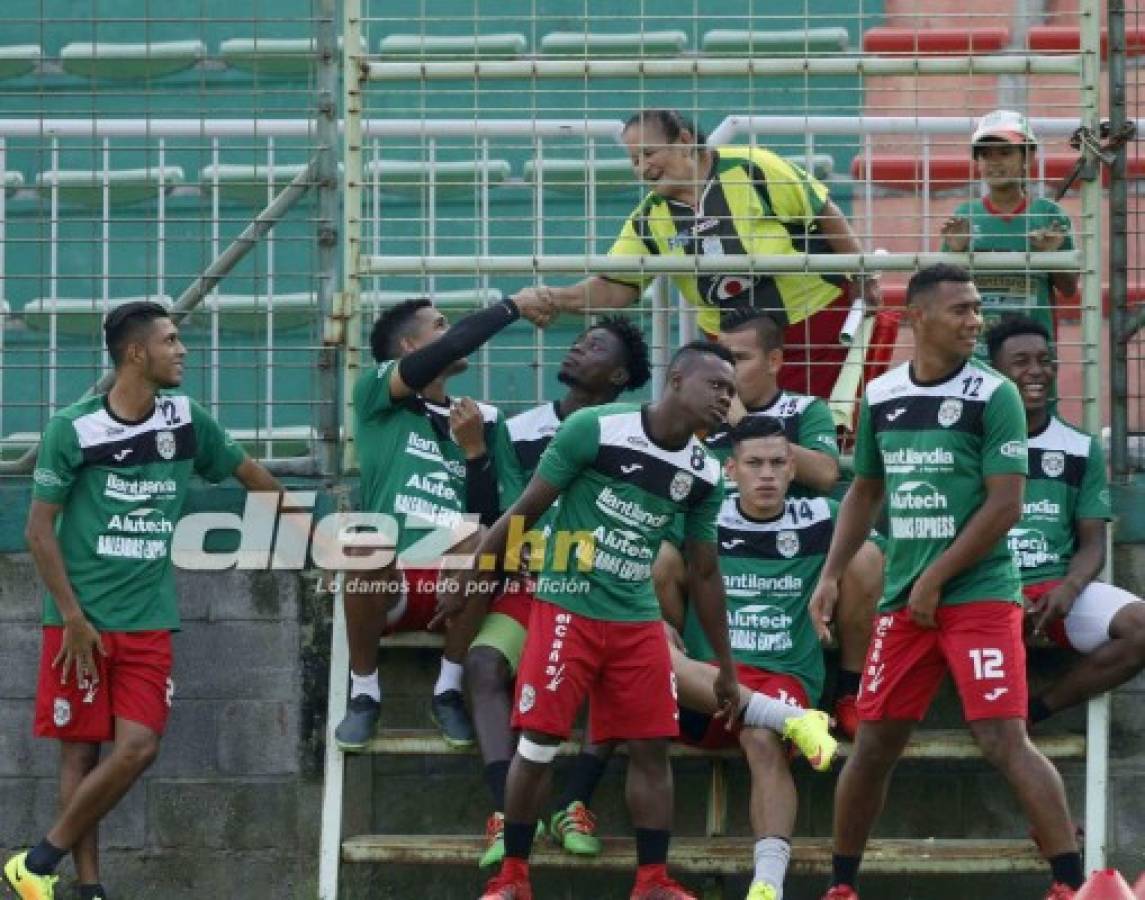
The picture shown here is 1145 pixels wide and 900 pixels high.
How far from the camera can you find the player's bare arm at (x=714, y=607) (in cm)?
781

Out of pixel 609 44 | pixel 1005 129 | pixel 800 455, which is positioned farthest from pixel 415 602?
pixel 609 44

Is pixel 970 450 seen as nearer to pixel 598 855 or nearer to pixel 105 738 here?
pixel 598 855

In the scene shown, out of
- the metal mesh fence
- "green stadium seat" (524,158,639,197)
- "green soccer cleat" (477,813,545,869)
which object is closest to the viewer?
"green soccer cleat" (477,813,545,869)

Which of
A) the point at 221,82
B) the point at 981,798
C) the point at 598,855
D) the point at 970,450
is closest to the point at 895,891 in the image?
the point at 981,798

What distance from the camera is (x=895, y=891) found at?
845 cm

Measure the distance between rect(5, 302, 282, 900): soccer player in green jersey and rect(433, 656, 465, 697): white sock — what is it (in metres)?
0.98

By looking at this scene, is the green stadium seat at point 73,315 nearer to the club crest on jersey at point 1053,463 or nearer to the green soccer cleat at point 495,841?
the green soccer cleat at point 495,841

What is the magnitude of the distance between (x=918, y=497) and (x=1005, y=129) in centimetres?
189

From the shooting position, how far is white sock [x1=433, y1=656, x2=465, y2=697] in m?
8.34

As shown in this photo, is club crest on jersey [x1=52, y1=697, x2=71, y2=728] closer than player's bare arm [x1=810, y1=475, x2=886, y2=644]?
No

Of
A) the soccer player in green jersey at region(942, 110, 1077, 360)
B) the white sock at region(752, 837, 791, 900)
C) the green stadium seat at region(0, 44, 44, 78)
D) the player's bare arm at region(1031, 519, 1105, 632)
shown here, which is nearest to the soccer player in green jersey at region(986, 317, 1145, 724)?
the player's bare arm at region(1031, 519, 1105, 632)

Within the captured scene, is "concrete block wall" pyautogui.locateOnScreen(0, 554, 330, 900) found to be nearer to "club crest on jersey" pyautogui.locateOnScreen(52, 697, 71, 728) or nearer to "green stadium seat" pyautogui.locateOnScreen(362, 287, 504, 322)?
"club crest on jersey" pyautogui.locateOnScreen(52, 697, 71, 728)

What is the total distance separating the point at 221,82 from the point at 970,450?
450 cm

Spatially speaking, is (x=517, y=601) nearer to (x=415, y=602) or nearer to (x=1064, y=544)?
(x=415, y=602)
